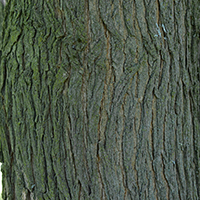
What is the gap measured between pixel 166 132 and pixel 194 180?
43 cm

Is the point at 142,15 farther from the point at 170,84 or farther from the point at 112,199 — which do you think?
the point at 112,199

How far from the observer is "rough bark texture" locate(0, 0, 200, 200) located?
1518 millimetres

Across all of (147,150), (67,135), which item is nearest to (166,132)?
(147,150)

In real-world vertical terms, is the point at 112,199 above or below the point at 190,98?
below

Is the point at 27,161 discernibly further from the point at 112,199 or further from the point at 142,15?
the point at 142,15

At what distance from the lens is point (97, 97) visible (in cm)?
152

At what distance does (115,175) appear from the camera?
1544mm

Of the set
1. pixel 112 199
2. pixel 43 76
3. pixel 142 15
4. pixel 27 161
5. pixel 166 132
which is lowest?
pixel 112 199

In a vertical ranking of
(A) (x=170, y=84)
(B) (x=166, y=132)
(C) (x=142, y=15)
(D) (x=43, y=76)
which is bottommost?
(B) (x=166, y=132)

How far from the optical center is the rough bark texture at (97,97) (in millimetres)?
1518

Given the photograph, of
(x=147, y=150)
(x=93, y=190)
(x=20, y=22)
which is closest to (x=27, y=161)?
(x=93, y=190)

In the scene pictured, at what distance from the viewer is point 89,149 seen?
5.03ft

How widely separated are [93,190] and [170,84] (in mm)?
877

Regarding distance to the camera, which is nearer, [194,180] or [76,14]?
[76,14]
